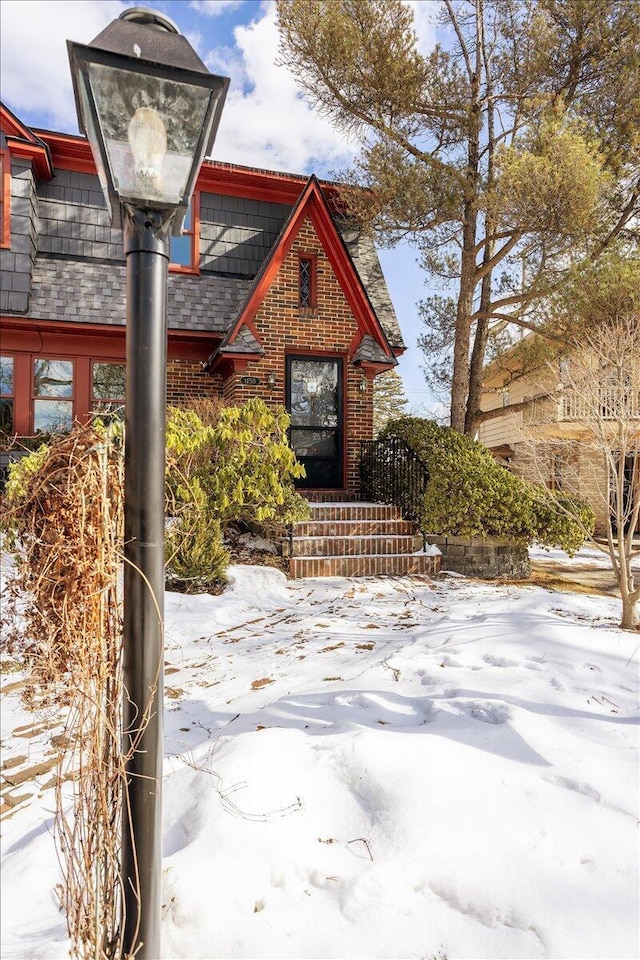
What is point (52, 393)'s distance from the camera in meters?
9.48

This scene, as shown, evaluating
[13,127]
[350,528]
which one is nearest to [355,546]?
[350,528]

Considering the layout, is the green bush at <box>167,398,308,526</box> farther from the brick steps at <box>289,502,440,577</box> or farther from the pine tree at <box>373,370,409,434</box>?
the pine tree at <box>373,370,409,434</box>

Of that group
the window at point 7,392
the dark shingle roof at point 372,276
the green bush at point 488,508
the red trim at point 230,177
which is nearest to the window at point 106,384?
the window at point 7,392

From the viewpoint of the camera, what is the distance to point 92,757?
1.45m

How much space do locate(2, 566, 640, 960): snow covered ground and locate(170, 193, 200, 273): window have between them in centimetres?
847

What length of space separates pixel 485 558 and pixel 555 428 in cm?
599

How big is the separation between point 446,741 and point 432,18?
13341mm

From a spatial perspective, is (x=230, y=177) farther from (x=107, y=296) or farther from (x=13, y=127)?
(x=13, y=127)

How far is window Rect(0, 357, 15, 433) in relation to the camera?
915 cm

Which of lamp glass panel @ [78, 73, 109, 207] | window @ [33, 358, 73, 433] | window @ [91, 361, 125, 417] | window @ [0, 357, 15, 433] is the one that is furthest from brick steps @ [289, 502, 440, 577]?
window @ [0, 357, 15, 433]

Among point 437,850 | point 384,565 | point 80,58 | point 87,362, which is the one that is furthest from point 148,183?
point 87,362

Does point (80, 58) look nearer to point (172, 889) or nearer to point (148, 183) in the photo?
point (148, 183)

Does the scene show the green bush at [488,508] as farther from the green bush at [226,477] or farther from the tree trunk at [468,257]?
the tree trunk at [468,257]

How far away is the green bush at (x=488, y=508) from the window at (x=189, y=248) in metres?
6.13
